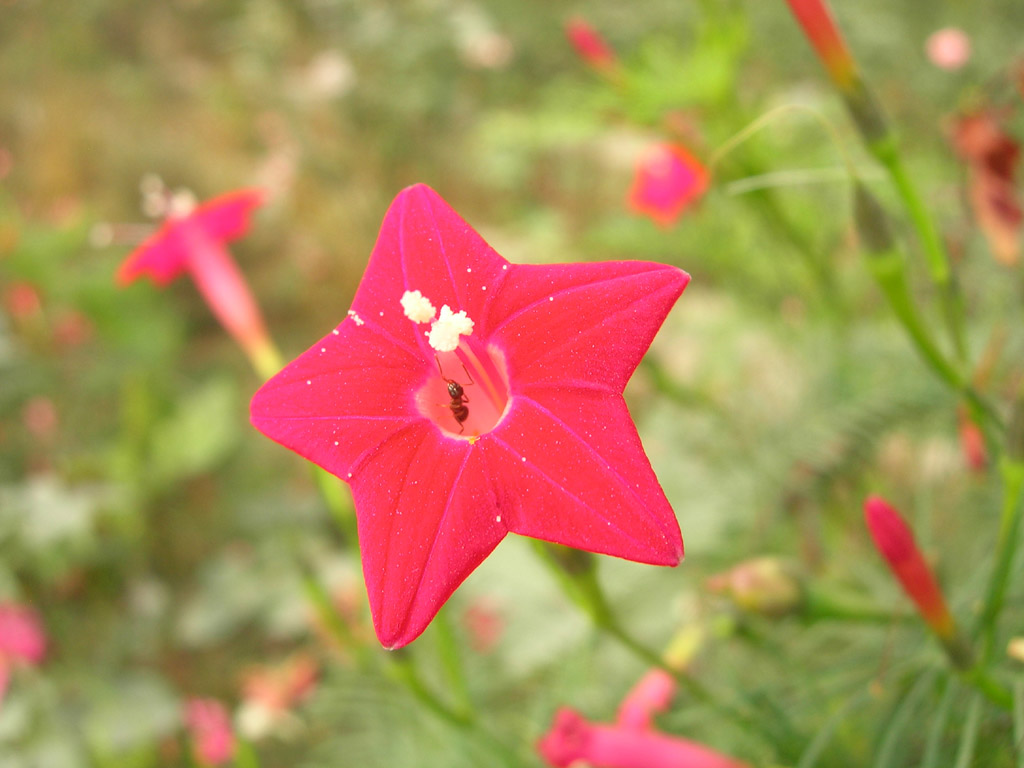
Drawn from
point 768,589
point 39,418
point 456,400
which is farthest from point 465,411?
point 39,418

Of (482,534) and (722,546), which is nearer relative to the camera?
(482,534)

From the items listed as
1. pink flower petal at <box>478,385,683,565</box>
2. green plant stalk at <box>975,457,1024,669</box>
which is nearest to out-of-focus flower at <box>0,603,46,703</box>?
pink flower petal at <box>478,385,683,565</box>

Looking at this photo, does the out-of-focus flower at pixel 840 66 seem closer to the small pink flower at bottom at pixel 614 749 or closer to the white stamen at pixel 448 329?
the white stamen at pixel 448 329

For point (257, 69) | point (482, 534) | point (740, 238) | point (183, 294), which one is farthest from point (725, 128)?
point (257, 69)

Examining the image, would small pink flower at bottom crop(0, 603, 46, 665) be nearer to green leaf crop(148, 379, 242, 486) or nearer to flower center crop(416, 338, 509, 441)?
green leaf crop(148, 379, 242, 486)

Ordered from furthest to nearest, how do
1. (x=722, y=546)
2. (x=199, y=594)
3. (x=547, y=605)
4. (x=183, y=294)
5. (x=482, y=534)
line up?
(x=183, y=294) → (x=199, y=594) → (x=547, y=605) → (x=722, y=546) → (x=482, y=534)

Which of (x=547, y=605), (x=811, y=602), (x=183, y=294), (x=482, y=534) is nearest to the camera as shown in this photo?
(x=482, y=534)

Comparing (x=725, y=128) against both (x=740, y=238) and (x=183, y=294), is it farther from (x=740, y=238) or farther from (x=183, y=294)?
(x=183, y=294)
